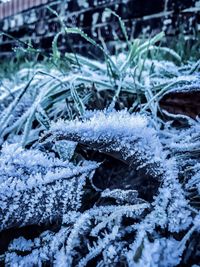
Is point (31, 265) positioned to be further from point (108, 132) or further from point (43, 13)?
point (43, 13)

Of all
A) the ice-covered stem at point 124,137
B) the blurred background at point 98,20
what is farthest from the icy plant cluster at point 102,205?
the blurred background at point 98,20

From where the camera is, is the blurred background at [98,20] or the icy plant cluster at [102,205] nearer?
the icy plant cluster at [102,205]

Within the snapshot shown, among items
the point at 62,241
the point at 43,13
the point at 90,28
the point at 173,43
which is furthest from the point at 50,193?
the point at 43,13

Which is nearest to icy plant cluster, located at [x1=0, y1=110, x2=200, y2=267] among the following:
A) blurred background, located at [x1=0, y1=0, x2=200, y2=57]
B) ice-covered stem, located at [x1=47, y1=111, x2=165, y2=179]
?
ice-covered stem, located at [x1=47, y1=111, x2=165, y2=179]

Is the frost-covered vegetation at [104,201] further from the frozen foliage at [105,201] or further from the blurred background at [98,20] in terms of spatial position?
the blurred background at [98,20]

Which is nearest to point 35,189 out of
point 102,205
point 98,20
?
point 102,205

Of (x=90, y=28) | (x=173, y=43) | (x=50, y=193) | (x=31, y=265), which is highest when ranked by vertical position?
(x=90, y=28)

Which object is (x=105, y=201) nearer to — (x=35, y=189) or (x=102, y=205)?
(x=102, y=205)
